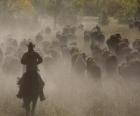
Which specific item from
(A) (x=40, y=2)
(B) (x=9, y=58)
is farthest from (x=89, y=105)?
(A) (x=40, y=2)

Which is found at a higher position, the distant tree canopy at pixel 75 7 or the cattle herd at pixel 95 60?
the distant tree canopy at pixel 75 7

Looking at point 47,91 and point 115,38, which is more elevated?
point 115,38

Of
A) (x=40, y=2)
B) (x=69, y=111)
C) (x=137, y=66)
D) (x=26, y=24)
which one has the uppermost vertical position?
→ (x=40, y=2)

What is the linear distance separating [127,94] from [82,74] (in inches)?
160

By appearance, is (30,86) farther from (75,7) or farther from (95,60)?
(75,7)

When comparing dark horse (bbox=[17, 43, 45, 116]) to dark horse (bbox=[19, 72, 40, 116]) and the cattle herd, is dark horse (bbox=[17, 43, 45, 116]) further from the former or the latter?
the cattle herd

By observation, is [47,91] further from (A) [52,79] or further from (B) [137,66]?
(B) [137,66]

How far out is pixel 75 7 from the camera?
63.1 m

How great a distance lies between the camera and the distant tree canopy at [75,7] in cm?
5625

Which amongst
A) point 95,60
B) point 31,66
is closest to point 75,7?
point 95,60

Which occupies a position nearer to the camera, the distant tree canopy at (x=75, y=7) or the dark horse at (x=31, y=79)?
the dark horse at (x=31, y=79)

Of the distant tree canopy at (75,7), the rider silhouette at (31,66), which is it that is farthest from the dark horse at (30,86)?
the distant tree canopy at (75,7)

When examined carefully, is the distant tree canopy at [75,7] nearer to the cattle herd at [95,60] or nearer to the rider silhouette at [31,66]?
the cattle herd at [95,60]

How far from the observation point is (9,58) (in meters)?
25.2
